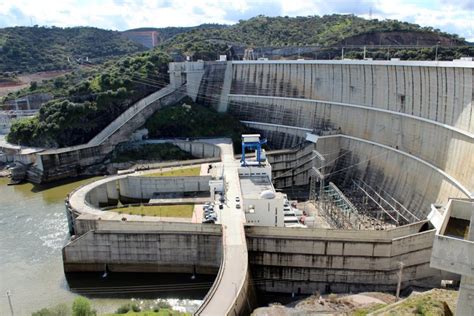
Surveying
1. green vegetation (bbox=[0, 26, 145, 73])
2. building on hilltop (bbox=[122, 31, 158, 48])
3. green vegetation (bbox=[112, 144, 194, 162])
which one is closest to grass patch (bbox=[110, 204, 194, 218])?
green vegetation (bbox=[112, 144, 194, 162])

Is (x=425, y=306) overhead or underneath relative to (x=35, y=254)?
overhead

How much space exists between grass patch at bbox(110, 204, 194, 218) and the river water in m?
5.46

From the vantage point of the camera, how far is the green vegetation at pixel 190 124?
5466 centimetres

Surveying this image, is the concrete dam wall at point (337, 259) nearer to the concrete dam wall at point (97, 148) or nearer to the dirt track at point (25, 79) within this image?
the concrete dam wall at point (97, 148)

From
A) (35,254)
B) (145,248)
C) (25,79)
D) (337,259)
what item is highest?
(25,79)

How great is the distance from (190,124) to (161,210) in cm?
2444

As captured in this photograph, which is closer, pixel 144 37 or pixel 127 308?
pixel 127 308

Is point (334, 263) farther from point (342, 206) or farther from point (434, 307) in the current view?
point (342, 206)

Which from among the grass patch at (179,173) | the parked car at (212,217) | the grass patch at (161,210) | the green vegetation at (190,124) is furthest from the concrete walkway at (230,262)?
the green vegetation at (190,124)

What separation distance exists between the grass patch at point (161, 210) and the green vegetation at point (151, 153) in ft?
57.4

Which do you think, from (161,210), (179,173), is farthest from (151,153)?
(161,210)

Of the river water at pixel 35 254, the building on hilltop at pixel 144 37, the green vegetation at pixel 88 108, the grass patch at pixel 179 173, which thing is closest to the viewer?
the river water at pixel 35 254

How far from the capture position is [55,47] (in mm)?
112312

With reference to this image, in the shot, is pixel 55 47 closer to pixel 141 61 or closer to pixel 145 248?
pixel 141 61
